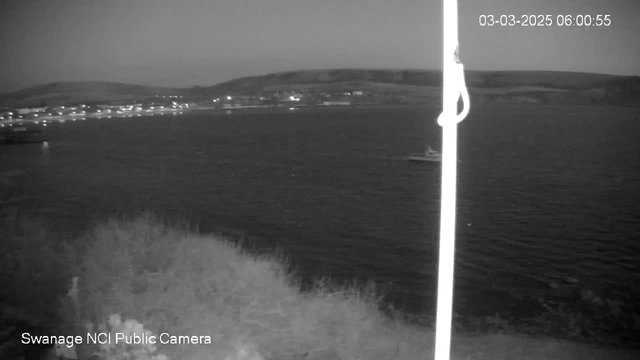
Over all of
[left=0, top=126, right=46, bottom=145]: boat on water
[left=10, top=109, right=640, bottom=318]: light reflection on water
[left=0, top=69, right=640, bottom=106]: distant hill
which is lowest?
[left=10, top=109, right=640, bottom=318]: light reflection on water

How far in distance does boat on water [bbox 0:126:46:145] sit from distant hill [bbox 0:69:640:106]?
122 millimetres

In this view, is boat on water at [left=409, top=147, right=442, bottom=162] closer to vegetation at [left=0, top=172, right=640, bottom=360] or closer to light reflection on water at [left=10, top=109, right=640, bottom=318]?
light reflection on water at [left=10, top=109, right=640, bottom=318]

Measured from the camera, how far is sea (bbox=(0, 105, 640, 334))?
204 cm

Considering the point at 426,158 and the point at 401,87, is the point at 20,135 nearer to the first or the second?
the point at 401,87

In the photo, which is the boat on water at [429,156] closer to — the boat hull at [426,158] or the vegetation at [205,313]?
the boat hull at [426,158]

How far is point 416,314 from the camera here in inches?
81.5


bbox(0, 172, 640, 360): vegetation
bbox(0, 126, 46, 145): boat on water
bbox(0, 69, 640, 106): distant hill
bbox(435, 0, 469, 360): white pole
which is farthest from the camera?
bbox(0, 126, 46, 145): boat on water

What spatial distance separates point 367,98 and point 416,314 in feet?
3.58

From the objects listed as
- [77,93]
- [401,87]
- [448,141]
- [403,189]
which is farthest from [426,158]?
[77,93]

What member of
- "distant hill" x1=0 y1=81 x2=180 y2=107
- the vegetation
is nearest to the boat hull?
the vegetation

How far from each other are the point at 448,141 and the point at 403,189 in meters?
1.58

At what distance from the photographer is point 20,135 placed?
216 centimetres

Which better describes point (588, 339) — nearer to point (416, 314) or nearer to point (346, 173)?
point (416, 314)

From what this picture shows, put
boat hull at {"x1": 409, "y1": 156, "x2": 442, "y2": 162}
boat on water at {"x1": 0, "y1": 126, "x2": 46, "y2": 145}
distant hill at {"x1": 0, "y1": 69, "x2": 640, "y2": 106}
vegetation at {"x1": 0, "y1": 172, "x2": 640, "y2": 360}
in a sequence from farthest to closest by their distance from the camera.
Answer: boat hull at {"x1": 409, "y1": 156, "x2": 442, "y2": 162} < boat on water at {"x1": 0, "y1": 126, "x2": 46, "y2": 145} < distant hill at {"x1": 0, "y1": 69, "x2": 640, "y2": 106} < vegetation at {"x1": 0, "y1": 172, "x2": 640, "y2": 360}
